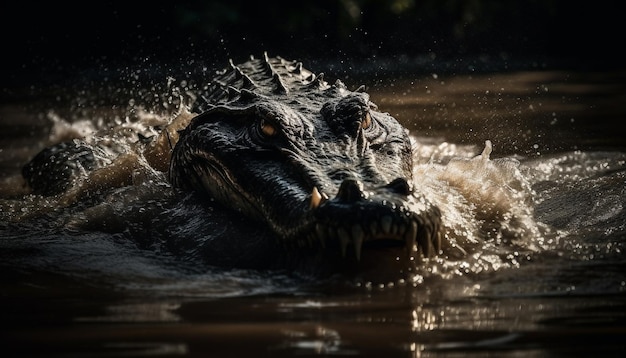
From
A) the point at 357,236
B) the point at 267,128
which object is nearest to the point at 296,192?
the point at 357,236

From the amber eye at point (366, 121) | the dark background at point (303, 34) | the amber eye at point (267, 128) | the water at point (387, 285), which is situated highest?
the dark background at point (303, 34)

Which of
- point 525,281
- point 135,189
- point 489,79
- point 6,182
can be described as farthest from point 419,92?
point 525,281

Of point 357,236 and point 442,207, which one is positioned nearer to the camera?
point 357,236

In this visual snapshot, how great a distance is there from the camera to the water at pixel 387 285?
3084 mm

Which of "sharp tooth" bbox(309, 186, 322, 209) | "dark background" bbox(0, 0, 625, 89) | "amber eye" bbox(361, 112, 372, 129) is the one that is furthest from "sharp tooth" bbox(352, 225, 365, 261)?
"dark background" bbox(0, 0, 625, 89)

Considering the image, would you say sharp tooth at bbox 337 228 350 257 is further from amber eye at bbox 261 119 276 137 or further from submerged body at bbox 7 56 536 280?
amber eye at bbox 261 119 276 137

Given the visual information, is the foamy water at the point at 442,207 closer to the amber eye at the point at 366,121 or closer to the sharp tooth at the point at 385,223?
the sharp tooth at the point at 385,223

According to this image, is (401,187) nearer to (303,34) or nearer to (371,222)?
(371,222)

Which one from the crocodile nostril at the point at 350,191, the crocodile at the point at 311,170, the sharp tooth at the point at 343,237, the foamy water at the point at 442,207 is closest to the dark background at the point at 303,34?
the foamy water at the point at 442,207

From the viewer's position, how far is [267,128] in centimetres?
482

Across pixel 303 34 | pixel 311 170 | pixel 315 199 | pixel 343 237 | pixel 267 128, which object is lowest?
pixel 343 237

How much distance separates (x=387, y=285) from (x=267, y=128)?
1.27m

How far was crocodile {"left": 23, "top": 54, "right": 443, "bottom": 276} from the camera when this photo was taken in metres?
3.76

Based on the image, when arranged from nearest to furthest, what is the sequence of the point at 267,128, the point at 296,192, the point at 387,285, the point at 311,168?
the point at 387,285 → the point at 296,192 → the point at 311,168 → the point at 267,128
